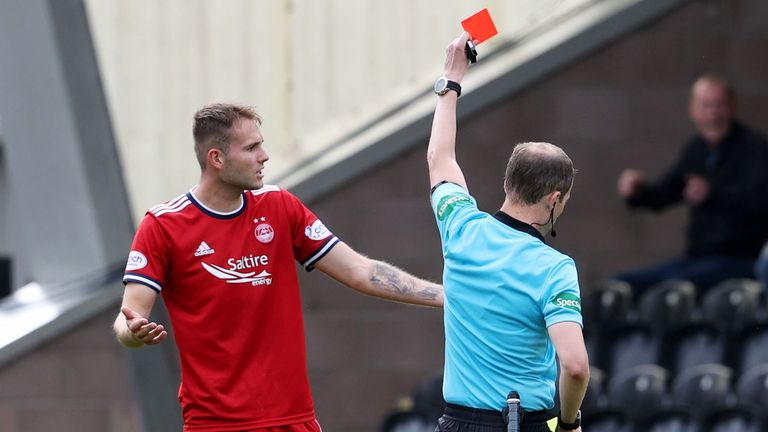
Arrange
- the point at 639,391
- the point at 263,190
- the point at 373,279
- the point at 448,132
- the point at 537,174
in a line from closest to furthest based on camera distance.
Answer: the point at 537,174 < the point at 448,132 < the point at 263,190 < the point at 373,279 < the point at 639,391

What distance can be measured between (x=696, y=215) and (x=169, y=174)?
330cm

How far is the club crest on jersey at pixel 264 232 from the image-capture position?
430 cm

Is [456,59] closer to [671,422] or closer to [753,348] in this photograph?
[671,422]

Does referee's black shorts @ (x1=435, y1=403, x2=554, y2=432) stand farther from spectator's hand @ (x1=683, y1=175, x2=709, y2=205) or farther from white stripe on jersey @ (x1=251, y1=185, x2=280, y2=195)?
spectator's hand @ (x1=683, y1=175, x2=709, y2=205)

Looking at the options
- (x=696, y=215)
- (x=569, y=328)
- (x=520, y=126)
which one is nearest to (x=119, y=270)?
(x=520, y=126)

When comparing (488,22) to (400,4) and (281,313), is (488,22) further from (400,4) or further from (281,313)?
(400,4)

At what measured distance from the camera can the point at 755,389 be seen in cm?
693

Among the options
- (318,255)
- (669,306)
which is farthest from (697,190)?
(318,255)

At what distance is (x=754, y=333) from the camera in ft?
24.7

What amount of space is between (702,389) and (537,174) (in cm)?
378

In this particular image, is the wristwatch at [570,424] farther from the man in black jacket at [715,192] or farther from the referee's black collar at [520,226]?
the man in black jacket at [715,192]

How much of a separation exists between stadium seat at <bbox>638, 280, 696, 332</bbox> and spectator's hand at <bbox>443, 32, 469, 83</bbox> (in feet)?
12.9

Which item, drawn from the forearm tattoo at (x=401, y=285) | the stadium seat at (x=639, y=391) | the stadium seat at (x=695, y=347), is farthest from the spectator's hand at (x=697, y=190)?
the forearm tattoo at (x=401, y=285)

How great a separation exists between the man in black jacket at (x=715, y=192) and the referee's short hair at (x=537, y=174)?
4519mm
